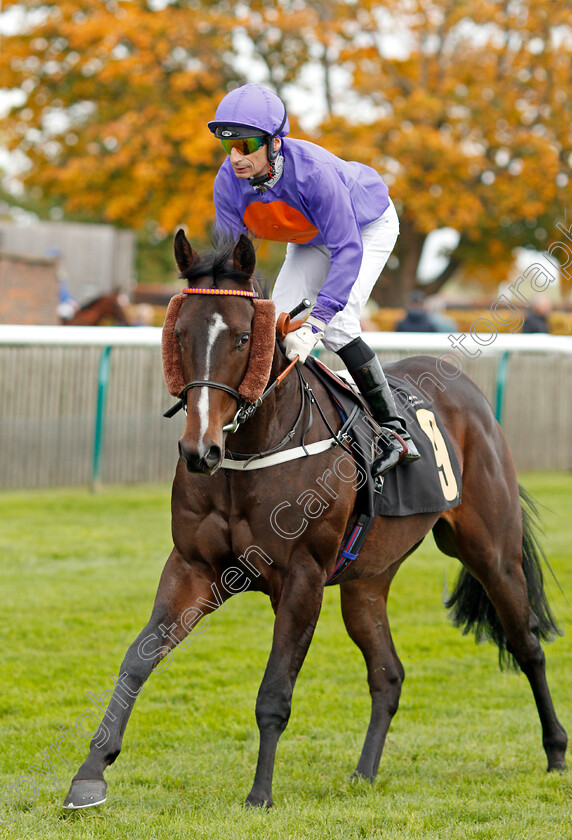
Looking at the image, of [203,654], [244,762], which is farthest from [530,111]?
[244,762]

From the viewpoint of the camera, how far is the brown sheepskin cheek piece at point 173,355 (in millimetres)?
3184

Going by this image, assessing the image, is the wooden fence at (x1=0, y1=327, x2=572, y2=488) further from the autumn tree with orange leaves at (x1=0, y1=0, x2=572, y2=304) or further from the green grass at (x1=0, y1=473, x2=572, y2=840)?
the autumn tree with orange leaves at (x1=0, y1=0, x2=572, y2=304)

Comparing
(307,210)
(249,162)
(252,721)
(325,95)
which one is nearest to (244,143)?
(249,162)

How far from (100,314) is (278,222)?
38.2 feet

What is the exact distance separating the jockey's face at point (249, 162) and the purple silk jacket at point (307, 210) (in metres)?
0.09

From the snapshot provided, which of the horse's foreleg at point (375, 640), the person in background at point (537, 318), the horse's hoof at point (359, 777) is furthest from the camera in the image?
the person in background at point (537, 318)

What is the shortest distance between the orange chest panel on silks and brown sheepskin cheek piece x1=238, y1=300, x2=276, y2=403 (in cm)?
47

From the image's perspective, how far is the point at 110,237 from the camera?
25641 mm

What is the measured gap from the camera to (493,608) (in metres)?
4.71

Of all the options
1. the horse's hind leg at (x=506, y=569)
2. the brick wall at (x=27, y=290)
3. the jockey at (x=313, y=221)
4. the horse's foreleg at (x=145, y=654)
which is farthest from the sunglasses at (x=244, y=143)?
the brick wall at (x=27, y=290)

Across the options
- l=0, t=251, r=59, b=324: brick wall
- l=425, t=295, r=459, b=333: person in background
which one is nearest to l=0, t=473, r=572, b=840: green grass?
l=425, t=295, r=459, b=333: person in background

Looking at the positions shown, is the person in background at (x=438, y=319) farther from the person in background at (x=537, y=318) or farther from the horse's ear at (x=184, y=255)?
the horse's ear at (x=184, y=255)

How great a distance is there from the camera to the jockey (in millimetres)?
3465

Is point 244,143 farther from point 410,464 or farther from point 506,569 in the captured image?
point 506,569
